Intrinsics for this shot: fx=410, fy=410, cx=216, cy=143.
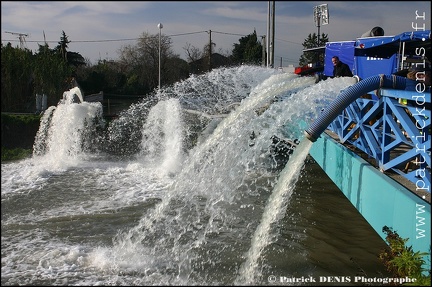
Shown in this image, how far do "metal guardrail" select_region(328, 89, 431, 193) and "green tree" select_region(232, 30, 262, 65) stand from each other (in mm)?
20895

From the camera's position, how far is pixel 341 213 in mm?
7340

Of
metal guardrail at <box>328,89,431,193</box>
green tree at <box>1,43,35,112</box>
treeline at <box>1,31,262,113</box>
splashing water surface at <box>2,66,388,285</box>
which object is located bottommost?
splashing water surface at <box>2,66,388,285</box>

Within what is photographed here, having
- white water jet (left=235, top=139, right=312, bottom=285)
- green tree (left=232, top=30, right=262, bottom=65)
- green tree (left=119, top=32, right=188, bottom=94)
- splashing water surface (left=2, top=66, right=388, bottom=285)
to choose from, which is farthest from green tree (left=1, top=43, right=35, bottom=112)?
green tree (left=119, top=32, right=188, bottom=94)

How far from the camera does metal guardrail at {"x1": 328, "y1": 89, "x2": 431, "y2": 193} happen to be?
413 centimetres

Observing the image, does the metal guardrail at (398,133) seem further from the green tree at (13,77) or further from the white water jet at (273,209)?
the green tree at (13,77)

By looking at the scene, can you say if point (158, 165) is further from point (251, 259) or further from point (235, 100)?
point (251, 259)

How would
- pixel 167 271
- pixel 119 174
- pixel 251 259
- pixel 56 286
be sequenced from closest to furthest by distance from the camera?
pixel 56 286 < pixel 167 271 < pixel 251 259 < pixel 119 174

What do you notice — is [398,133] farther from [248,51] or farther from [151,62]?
[151,62]

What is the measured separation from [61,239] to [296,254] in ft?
10.6

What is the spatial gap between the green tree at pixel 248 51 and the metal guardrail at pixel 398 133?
2090 cm

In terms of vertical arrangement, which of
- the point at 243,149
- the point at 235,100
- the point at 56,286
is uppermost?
the point at 235,100

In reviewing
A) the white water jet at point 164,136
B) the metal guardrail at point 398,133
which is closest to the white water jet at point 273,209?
the metal guardrail at point 398,133

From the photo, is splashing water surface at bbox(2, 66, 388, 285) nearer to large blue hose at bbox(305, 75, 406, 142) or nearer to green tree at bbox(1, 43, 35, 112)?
large blue hose at bbox(305, 75, 406, 142)

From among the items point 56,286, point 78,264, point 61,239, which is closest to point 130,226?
point 61,239
